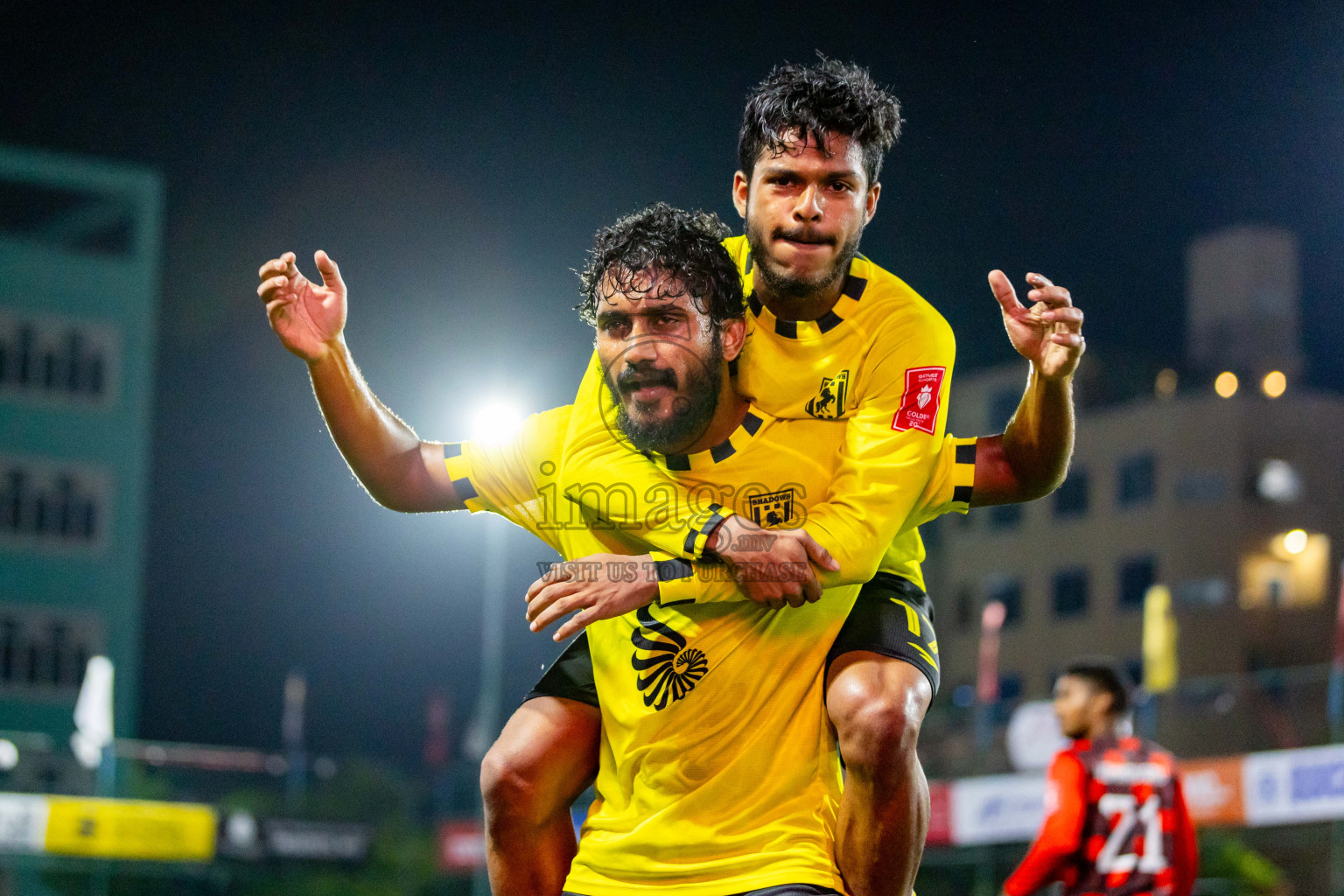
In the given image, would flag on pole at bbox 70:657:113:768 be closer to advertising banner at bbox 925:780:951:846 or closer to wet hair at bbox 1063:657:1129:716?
advertising banner at bbox 925:780:951:846

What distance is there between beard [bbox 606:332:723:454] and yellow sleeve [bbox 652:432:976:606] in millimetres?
319

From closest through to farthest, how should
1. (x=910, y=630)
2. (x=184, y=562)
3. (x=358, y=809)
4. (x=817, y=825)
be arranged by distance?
1. (x=817, y=825)
2. (x=910, y=630)
3. (x=358, y=809)
4. (x=184, y=562)

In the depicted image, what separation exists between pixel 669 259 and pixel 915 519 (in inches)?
38.8

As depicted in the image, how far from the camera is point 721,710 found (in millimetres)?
3697

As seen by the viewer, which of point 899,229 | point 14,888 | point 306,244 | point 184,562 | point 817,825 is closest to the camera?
point 817,825

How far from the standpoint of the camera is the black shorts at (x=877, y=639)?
3.85 m

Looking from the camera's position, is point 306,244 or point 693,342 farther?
point 306,244

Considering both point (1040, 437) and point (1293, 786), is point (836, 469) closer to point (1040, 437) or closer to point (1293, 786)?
point (1040, 437)

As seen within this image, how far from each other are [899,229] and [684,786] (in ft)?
11.2

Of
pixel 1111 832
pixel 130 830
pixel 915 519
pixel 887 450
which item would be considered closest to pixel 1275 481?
pixel 130 830

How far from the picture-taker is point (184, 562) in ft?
140

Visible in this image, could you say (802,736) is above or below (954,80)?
below


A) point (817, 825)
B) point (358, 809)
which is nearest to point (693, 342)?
point (817, 825)

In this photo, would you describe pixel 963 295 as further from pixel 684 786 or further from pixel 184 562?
pixel 184 562
